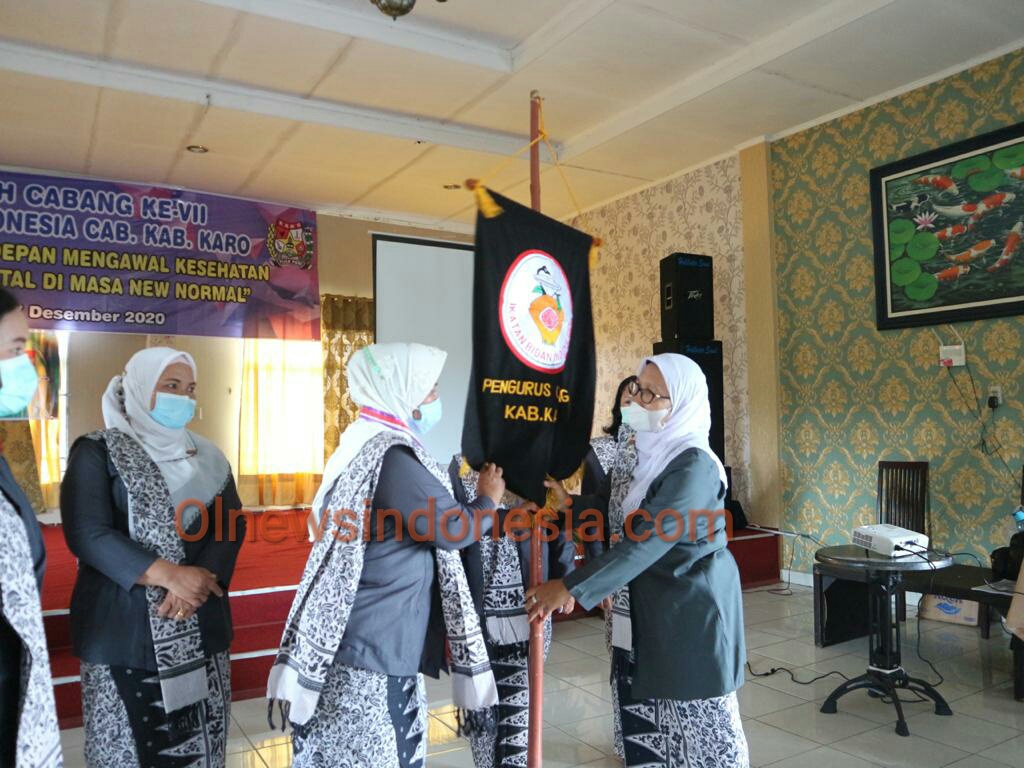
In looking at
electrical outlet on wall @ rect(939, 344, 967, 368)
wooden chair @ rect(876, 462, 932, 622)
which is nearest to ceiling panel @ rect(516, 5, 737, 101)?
electrical outlet on wall @ rect(939, 344, 967, 368)

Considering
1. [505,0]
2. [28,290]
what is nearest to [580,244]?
[505,0]

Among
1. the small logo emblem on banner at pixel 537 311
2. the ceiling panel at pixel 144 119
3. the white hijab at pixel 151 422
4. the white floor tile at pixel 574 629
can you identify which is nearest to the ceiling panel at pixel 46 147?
the ceiling panel at pixel 144 119

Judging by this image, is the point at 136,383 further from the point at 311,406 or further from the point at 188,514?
the point at 311,406

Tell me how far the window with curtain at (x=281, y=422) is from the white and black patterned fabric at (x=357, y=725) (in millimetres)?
6160

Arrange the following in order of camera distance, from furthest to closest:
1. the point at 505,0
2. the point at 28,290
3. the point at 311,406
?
1. the point at 311,406
2. the point at 28,290
3. the point at 505,0

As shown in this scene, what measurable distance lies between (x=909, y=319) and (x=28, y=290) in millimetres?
6429

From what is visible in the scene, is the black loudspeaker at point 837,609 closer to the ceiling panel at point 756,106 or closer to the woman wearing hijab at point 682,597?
A: the woman wearing hijab at point 682,597

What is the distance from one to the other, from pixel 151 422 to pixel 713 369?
4461 mm

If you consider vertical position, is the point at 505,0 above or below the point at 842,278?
above

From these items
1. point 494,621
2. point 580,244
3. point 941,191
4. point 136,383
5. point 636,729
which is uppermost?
point 941,191

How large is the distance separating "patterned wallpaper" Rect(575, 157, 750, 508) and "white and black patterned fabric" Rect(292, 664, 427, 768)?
453 cm

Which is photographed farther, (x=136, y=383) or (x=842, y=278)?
(x=842, y=278)

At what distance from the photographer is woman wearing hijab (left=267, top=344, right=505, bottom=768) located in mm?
1591

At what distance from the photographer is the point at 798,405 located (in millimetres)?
5336
